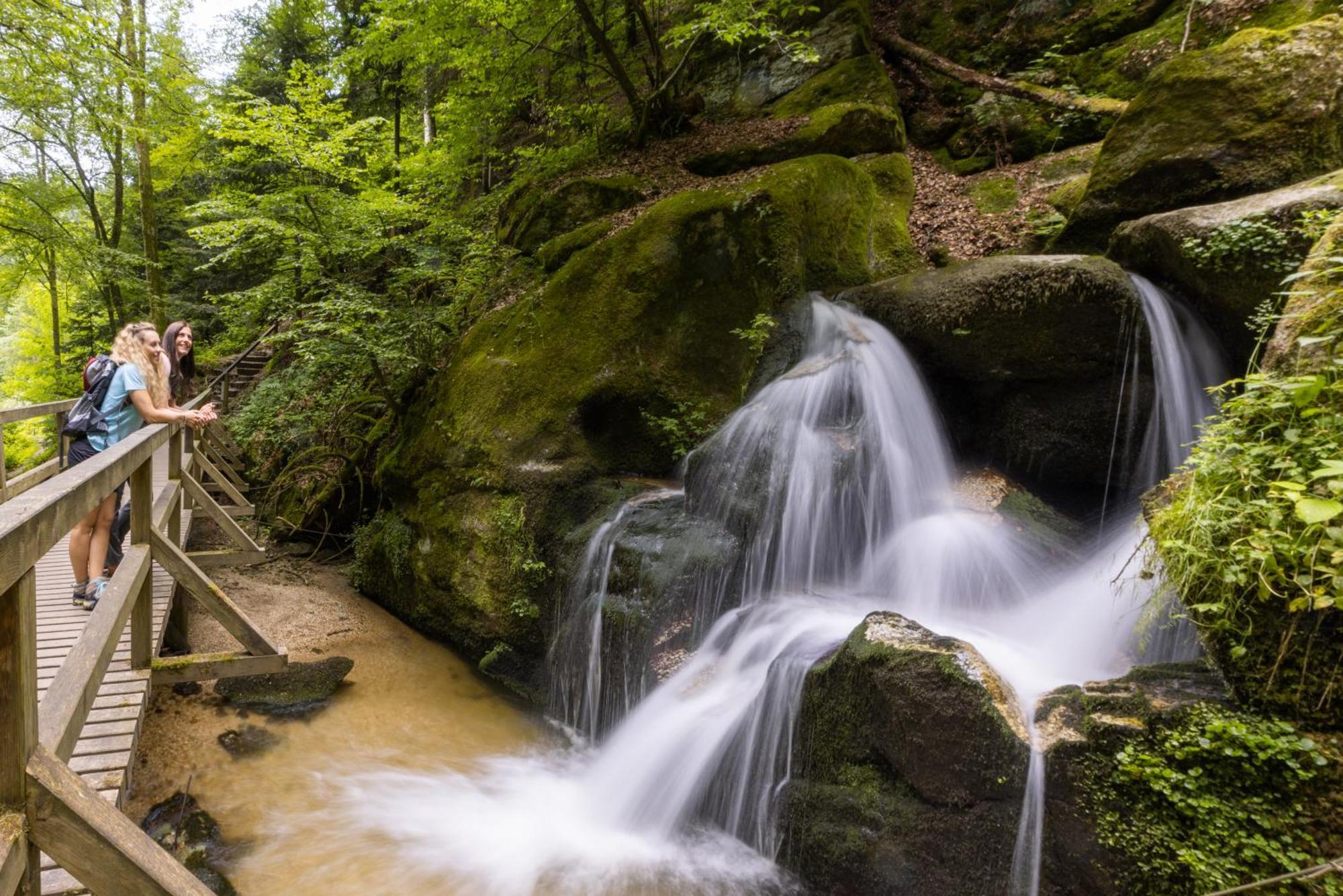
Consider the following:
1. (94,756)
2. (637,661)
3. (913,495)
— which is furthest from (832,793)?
(94,756)

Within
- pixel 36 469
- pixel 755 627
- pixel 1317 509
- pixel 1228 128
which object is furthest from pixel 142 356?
pixel 1228 128

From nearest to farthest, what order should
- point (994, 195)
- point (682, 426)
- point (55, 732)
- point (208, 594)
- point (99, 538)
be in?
→ point (55, 732), point (208, 594), point (99, 538), point (682, 426), point (994, 195)

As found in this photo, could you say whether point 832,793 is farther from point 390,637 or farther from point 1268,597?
point 390,637

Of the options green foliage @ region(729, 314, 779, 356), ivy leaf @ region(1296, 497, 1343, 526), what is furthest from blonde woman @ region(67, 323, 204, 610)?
ivy leaf @ region(1296, 497, 1343, 526)

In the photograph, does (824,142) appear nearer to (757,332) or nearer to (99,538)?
(757,332)

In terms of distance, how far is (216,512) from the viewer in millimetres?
6055

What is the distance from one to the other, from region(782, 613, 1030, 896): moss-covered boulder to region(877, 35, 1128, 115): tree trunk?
8454 millimetres

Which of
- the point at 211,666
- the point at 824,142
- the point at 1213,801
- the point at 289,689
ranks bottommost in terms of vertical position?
the point at 289,689

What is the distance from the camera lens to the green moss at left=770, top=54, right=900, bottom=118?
31.6ft

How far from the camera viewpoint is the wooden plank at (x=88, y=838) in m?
1.59

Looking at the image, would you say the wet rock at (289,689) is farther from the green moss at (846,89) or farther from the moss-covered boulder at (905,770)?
the green moss at (846,89)

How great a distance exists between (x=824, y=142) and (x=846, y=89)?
1.59m

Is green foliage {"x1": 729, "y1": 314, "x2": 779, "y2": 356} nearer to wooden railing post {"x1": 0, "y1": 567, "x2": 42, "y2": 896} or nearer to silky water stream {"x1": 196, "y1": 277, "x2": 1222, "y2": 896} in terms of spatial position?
silky water stream {"x1": 196, "y1": 277, "x2": 1222, "y2": 896}

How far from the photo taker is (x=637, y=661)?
5.16m
